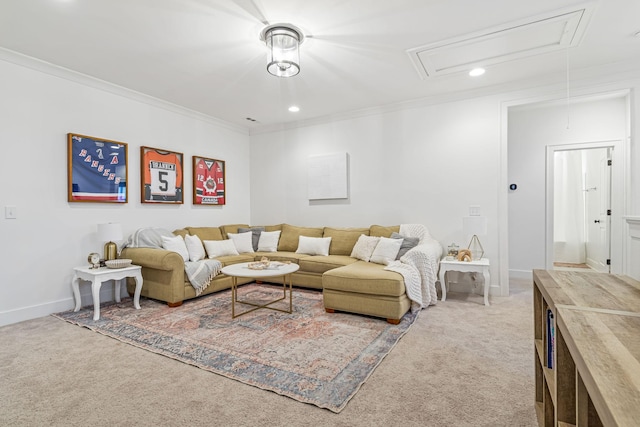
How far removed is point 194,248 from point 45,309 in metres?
1.57

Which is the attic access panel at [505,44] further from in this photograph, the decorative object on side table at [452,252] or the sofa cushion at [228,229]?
the sofa cushion at [228,229]

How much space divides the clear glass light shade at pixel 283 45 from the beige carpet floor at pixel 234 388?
2522 mm

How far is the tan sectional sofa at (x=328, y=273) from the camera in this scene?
300cm

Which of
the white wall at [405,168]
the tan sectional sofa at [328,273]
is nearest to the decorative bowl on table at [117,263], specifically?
the tan sectional sofa at [328,273]

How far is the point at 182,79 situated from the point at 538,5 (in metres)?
3.47

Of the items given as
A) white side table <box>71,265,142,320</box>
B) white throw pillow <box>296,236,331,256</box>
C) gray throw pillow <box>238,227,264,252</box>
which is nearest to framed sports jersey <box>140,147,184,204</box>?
gray throw pillow <box>238,227,264,252</box>

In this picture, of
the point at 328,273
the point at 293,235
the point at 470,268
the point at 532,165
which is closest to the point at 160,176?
the point at 293,235

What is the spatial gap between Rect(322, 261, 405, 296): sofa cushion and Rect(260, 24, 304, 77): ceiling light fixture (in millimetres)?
2013

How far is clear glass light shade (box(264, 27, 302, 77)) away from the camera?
2.69 m

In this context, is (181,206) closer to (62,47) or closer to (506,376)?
(62,47)

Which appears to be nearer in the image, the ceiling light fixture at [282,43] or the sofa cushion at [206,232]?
the ceiling light fixture at [282,43]

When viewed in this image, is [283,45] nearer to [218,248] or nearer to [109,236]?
[109,236]

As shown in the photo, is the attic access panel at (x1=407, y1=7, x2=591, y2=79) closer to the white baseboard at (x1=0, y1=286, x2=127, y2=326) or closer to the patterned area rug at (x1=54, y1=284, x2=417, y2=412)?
the patterned area rug at (x1=54, y1=284, x2=417, y2=412)

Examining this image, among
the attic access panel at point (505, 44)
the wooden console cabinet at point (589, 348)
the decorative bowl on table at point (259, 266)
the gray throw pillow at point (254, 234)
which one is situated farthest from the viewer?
the gray throw pillow at point (254, 234)
